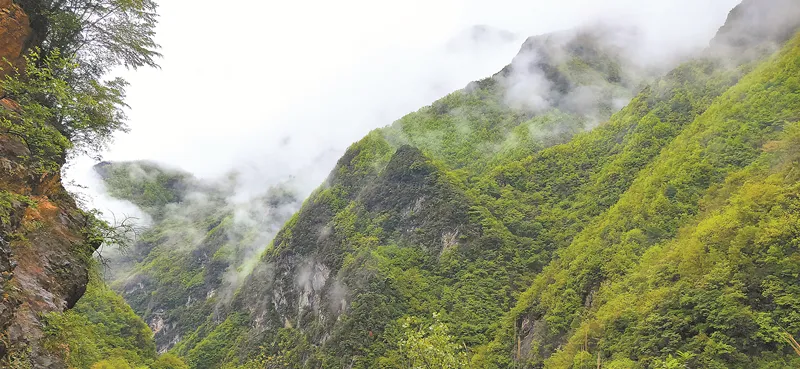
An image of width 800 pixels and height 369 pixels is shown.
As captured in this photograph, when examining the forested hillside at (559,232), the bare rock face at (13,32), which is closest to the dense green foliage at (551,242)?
the forested hillside at (559,232)

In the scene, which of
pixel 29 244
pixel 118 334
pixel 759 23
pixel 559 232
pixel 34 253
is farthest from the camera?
pixel 559 232

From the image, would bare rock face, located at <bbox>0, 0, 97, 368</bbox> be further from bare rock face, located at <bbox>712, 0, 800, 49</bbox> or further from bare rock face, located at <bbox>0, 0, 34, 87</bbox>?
bare rock face, located at <bbox>712, 0, 800, 49</bbox>

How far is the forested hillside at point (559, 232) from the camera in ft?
105

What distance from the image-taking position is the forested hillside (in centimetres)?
3191

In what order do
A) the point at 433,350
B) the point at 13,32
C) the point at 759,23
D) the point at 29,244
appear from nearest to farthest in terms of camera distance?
Answer: the point at 29,244
the point at 13,32
the point at 433,350
the point at 759,23

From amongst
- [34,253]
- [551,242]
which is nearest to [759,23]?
[551,242]

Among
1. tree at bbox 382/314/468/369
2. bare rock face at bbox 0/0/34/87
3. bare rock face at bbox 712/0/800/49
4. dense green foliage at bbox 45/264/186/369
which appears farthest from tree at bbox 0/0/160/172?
bare rock face at bbox 712/0/800/49

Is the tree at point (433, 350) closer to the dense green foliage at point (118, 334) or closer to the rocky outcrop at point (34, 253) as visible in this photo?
the rocky outcrop at point (34, 253)

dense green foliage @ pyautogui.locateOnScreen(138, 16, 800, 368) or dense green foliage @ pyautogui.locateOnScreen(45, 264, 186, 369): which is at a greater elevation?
dense green foliage @ pyautogui.locateOnScreen(45, 264, 186, 369)

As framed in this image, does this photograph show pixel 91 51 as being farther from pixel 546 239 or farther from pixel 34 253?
pixel 546 239

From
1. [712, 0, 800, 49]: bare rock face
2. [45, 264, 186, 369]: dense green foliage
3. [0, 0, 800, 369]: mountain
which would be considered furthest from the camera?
[712, 0, 800, 49]: bare rock face

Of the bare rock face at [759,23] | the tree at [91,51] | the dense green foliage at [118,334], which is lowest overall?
the bare rock face at [759,23]

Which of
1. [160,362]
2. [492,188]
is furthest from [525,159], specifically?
[160,362]

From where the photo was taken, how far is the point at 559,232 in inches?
3413
